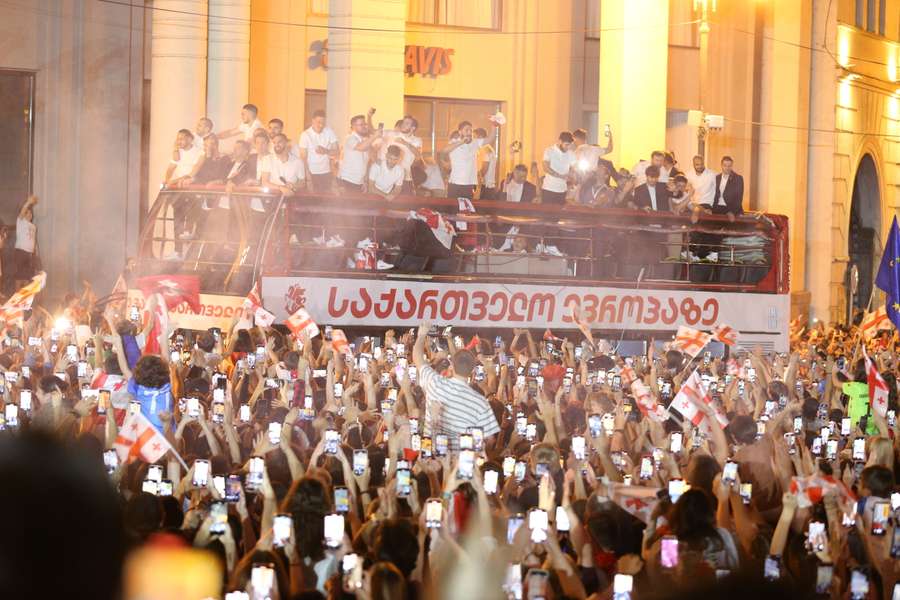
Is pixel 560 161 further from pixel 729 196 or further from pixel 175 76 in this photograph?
pixel 175 76

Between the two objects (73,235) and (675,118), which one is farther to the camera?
(675,118)

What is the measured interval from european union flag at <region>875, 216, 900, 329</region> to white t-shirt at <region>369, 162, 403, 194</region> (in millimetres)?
6006

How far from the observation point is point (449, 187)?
2175 centimetres

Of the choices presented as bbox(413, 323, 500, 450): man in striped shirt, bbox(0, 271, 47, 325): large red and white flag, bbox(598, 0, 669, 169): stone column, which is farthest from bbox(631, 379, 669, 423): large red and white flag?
bbox(598, 0, 669, 169): stone column

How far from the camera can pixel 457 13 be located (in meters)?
31.7

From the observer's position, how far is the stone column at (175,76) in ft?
83.3

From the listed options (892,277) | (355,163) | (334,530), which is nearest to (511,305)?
(355,163)

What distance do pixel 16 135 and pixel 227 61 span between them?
488 centimetres

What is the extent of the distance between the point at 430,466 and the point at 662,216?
570 inches

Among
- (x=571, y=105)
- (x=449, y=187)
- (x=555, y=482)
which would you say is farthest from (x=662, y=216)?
(x=555, y=482)

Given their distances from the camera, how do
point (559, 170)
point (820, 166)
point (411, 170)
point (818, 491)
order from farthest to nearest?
point (820, 166) < point (559, 170) < point (411, 170) < point (818, 491)

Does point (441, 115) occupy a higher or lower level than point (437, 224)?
higher

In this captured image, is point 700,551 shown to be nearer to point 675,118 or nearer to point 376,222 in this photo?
point 376,222

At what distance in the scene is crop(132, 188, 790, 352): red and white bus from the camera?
65.1ft
